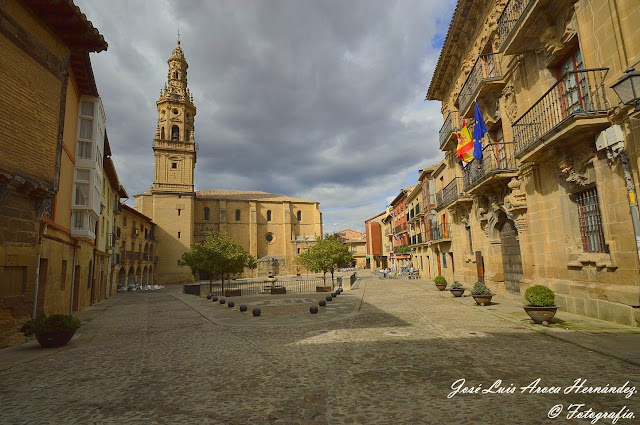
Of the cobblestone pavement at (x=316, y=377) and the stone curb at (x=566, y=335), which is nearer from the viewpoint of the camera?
the cobblestone pavement at (x=316, y=377)

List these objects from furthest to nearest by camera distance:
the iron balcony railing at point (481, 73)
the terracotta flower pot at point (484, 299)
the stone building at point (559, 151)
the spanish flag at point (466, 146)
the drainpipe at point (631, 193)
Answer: the spanish flag at point (466, 146) < the iron balcony railing at point (481, 73) < the terracotta flower pot at point (484, 299) < the stone building at point (559, 151) < the drainpipe at point (631, 193)

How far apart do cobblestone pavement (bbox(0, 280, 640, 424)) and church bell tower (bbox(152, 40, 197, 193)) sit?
140 ft

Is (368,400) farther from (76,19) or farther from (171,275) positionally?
(171,275)

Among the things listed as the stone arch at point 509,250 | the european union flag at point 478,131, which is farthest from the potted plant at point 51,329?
the european union flag at point 478,131

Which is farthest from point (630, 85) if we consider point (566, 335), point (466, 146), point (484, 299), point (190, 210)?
point (190, 210)

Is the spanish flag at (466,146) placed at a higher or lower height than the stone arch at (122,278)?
higher

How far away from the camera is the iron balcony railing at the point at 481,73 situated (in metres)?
12.9

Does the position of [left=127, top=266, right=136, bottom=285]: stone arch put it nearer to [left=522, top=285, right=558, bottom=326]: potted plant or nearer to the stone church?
the stone church

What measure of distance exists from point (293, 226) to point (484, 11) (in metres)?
48.5

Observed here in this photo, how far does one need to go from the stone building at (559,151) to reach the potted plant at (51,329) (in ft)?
40.3

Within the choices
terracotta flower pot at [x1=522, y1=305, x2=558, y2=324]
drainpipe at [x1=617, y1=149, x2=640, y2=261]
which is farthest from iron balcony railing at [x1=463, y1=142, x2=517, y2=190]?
terracotta flower pot at [x1=522, y1=305, x2=558, y2=324]

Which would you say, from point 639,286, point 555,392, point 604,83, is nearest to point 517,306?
point 639,286

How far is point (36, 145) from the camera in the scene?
905 centimetres

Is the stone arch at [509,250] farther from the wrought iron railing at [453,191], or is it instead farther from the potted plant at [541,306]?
the potted plant at [541,306]
